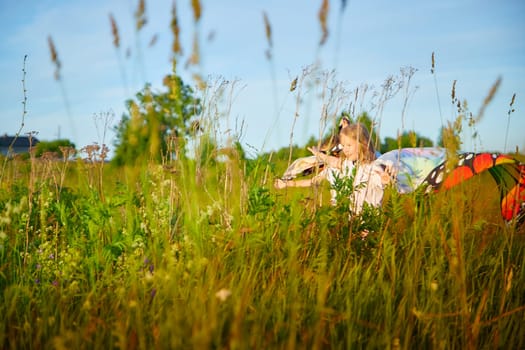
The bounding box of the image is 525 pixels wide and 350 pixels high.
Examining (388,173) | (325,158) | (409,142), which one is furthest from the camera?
(409,142)

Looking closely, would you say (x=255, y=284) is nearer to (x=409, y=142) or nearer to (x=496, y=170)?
(x=496, y=170)

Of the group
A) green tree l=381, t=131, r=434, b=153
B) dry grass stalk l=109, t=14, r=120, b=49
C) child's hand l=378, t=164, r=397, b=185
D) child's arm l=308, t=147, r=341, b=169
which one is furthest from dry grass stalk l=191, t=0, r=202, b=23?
child's hand l=378, t=164, r=397, b=185

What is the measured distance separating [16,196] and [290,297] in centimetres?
313

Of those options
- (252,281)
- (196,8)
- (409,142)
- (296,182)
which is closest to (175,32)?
(196,8)

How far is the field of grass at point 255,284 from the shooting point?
1668 mm

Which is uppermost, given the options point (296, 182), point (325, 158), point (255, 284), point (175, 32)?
point (175, 32)

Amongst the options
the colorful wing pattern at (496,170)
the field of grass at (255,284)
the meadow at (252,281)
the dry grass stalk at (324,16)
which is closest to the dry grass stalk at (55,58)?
the meadow at (252,281)

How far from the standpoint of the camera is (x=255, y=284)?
2111 mm

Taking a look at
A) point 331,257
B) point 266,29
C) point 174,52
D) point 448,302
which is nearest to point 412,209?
point 331,257

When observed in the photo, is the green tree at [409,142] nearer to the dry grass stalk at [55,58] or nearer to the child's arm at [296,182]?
the child's arm at [296,182]

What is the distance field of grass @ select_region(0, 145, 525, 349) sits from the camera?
167 centimetres

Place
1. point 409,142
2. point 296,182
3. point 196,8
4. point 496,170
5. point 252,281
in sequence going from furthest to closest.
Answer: point 409,142
point 496,170
point 296,182
point 252,281
point 196,8

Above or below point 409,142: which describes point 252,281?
below

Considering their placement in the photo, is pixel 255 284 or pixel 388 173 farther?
pixel 388 173
